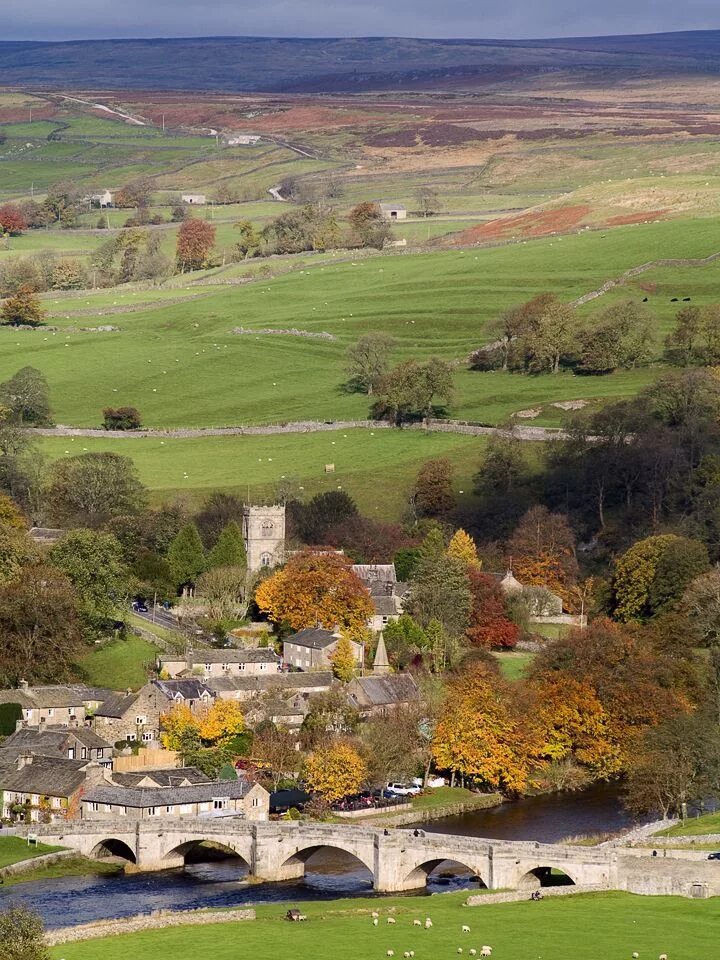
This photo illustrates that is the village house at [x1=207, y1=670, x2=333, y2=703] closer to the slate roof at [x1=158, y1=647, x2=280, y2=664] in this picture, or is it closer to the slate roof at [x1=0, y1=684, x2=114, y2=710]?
the slate roof at [x1=158, y1=647, x2=280, y2=664]

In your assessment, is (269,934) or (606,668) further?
(606,668)

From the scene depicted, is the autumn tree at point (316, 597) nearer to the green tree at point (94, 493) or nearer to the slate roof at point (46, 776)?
the green tree at point (94, 493)

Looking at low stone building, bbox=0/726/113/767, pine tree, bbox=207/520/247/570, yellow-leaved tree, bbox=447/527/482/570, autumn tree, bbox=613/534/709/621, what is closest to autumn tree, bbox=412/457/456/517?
yellow-leaved tree, bbox=447/527/482/570

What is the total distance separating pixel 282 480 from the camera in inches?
6171

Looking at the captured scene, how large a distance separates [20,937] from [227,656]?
55.5m

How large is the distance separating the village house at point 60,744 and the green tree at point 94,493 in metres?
38.4

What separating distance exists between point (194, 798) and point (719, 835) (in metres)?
23.4

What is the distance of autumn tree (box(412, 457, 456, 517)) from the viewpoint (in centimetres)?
15412

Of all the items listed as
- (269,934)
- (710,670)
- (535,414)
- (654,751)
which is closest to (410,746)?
(654,751)

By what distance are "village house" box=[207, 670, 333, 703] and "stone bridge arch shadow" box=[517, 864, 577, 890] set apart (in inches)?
1136

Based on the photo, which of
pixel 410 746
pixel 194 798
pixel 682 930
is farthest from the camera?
pixel 410 746

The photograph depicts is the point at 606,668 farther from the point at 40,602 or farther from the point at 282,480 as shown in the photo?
the point at 282,480

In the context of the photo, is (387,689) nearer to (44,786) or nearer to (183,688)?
(183,688)

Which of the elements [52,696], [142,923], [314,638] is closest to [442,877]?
[142,923]
